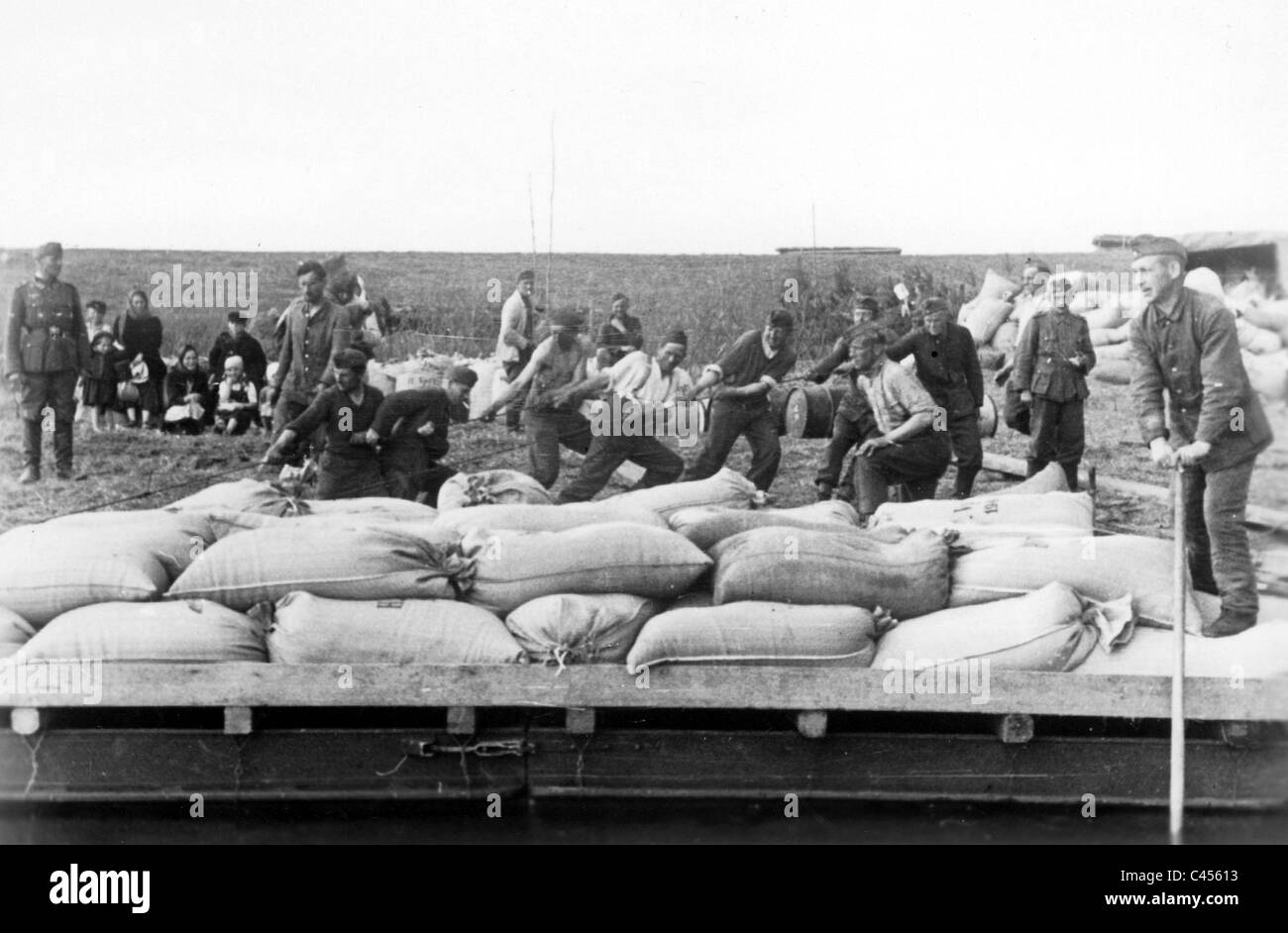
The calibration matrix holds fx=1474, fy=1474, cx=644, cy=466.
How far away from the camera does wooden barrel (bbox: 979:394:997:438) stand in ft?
20.6

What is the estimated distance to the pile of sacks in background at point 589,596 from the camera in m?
5.38

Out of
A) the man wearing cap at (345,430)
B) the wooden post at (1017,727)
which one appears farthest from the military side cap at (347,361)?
the wooden post at (1017,727)

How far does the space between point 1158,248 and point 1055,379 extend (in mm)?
678

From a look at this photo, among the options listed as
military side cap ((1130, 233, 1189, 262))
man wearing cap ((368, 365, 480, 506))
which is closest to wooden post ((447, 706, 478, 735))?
man wearing cap ((368, 365, 480, 506))

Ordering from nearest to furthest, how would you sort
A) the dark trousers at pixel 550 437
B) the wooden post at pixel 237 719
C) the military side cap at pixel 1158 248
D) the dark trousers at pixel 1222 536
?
the wooden post at pixel 237 719
the dark trousers at pixel 1222 536
the military side cap at pixel 1158 248
the dark trousers at pixel 550 437

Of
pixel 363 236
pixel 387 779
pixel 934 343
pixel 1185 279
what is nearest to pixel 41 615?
pixel 387 779

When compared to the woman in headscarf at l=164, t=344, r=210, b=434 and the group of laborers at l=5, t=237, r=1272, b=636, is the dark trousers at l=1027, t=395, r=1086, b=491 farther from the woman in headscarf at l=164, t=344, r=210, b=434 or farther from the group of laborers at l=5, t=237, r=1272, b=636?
the woman in headscarf at l=164, t=344, r=210, b=434

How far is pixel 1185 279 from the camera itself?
601cm

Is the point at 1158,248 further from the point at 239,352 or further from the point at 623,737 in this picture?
the point at 239,352

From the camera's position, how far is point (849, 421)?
6.26 meters

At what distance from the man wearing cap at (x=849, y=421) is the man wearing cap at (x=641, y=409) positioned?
578mm

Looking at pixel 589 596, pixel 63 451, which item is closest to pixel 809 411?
pixel 589 596

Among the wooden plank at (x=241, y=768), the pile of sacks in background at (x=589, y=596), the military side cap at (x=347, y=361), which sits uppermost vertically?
the military side cap at (x=347, y=361)

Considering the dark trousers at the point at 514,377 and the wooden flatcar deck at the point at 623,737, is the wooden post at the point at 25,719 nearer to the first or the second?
the wooden flatcar deck at the point at 623,737
